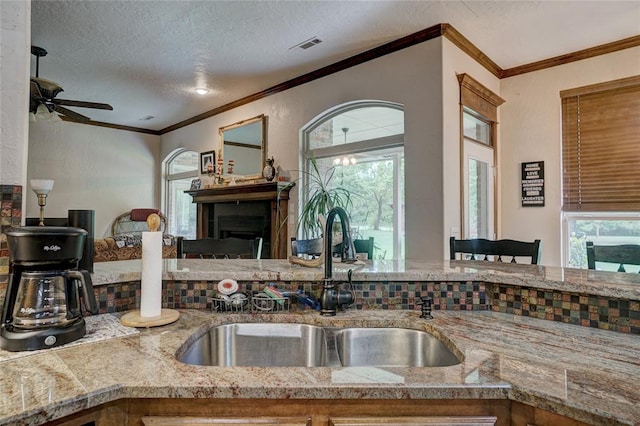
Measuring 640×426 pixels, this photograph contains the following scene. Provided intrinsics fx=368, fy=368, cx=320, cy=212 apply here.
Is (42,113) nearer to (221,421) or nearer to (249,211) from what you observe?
(249,211)

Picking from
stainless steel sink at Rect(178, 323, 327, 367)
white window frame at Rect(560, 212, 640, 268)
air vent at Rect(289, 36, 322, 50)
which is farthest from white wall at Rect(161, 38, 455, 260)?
stainless steel sink at Rect(178, 323, 327, 367)

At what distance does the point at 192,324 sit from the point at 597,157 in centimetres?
367

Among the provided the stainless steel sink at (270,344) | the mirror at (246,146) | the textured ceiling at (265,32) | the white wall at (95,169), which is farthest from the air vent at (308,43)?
the white wall at (95,169)

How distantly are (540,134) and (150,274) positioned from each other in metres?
3.74

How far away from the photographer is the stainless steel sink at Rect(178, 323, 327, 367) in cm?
126

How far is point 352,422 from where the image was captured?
31.6 inches

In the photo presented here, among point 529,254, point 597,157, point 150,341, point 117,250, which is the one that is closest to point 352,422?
point 150,341

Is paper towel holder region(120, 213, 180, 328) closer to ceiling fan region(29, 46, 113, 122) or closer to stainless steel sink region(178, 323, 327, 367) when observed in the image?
stainless steel sink region(178, 323, 327, 367)

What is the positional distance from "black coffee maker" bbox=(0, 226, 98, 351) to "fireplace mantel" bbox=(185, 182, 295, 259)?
318 centimetres

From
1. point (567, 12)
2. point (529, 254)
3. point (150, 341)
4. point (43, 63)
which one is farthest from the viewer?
point (43, 63)

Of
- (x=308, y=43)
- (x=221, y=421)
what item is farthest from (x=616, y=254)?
(x=308, y=43)

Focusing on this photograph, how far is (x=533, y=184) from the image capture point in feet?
11.9

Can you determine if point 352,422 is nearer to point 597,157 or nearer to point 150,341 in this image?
point 150,341

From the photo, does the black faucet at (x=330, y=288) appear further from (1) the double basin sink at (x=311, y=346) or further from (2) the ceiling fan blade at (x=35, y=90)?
(2) the ceiling fan blade at (x=35, y=90)
